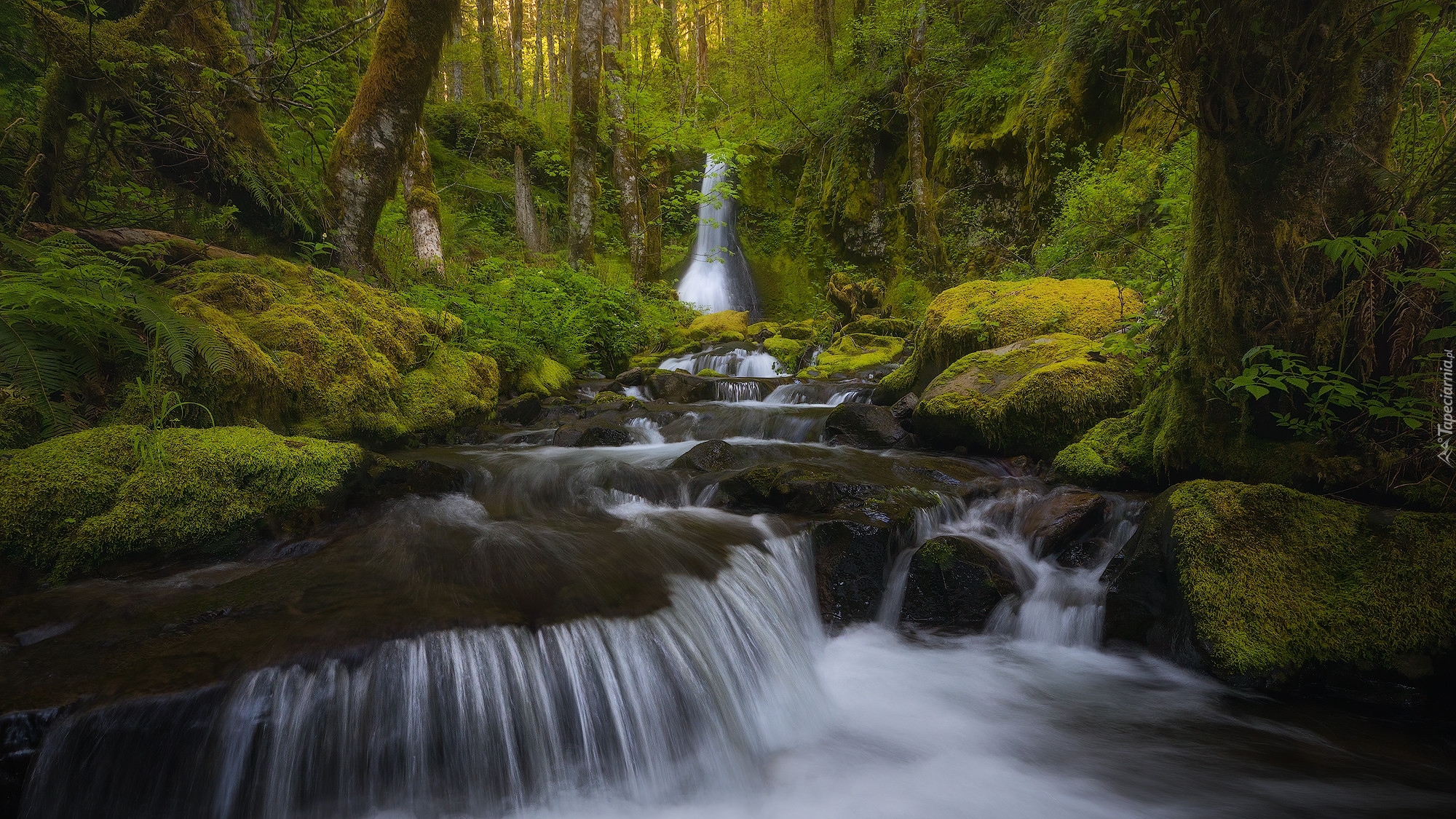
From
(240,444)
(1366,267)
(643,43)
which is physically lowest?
→ (240,444)

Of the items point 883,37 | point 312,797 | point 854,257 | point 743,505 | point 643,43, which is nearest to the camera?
point 312,797

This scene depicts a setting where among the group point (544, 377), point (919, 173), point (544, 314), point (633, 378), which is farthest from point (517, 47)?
point (544, 377)

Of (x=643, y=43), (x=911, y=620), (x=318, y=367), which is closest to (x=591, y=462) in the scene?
(x=318, y=367)

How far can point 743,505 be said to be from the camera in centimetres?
503

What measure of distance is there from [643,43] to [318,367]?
2310 cm

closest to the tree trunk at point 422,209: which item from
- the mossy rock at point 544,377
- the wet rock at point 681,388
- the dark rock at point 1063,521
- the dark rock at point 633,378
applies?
the mossy rock at point 544,377

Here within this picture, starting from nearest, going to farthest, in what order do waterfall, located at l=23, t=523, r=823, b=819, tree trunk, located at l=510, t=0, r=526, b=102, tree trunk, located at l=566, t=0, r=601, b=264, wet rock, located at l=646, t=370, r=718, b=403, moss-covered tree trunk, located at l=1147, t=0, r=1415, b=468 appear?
waterfall, located at l=23, t=523, r=823, b=819 < moss-covered tree trunk, located at l=1147, t=0, r=1415, b=468 < wet rock, located at l=646, t=370, r=718, b=403 < tree trunk, located at l=566, t=0, r=601, b=264 < tree trunk, located at l=510, t=0, r=526, b=102

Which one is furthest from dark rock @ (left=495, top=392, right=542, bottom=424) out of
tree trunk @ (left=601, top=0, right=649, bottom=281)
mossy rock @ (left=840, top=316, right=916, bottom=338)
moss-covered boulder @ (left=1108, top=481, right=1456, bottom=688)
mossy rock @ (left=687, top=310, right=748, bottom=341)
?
mossy rock @ (left=840, top=316, right=916, bottom=338)

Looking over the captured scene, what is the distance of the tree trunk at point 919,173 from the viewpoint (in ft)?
44.8

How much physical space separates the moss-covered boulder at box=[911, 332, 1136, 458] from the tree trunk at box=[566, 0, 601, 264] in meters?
8.23

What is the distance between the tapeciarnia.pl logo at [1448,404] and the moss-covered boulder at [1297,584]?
15.0 inches

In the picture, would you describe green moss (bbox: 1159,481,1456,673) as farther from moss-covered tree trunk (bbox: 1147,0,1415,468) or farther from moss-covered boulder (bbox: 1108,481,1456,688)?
moss-covered tree trunk (bbox: 1147,0,1415,468)

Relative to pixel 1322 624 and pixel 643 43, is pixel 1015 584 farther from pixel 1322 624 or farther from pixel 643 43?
pixel 643 43

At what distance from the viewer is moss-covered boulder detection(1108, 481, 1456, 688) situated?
9.39 feet
